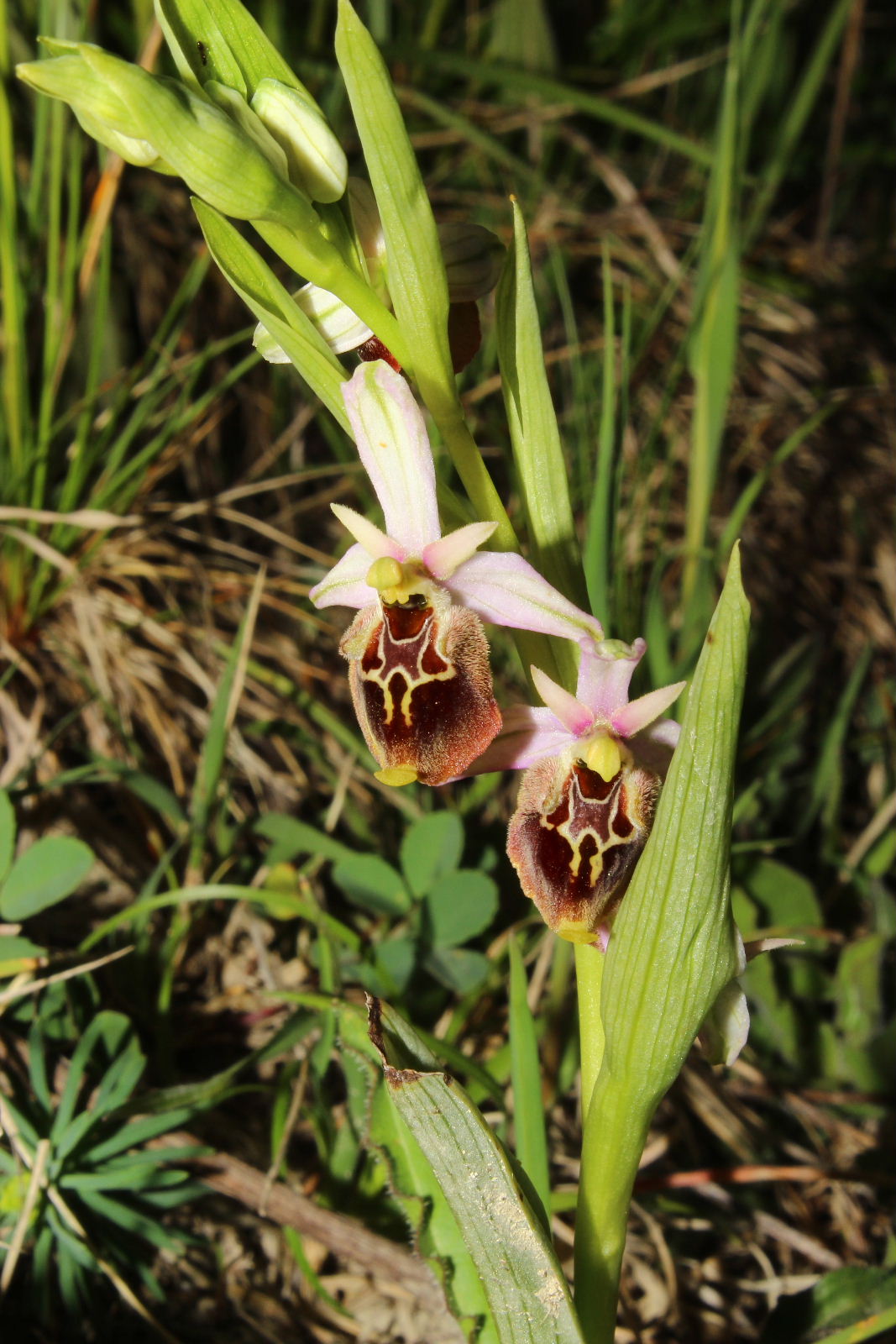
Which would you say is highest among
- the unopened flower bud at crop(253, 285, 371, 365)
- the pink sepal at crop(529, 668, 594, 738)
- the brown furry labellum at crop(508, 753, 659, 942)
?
the unopened flower bud at crop(253, 285, 371, 365)

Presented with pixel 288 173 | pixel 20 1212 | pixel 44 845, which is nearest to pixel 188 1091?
pixel 20 1212

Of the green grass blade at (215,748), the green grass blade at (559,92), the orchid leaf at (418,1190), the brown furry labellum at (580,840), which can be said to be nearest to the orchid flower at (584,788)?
the brown furry labellum at (580,840)

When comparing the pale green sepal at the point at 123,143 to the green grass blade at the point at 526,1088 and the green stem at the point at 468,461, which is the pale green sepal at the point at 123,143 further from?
the green grass blade at the point at 526,1088

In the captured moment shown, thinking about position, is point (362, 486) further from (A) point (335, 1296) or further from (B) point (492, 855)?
(A) point (335, 1296)

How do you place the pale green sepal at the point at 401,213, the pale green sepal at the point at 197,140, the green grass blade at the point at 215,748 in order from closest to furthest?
the pale green sepal at the point at 197,140
the pale green sepal at the point at 401,213
the green grass blade at the point at 215,748

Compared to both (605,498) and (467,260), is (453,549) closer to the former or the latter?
(467,260)

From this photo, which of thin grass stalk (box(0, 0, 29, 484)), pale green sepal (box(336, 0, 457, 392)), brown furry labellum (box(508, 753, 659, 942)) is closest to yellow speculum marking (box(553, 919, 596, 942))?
brown furry labellum (box(508, 753, 659, 942))

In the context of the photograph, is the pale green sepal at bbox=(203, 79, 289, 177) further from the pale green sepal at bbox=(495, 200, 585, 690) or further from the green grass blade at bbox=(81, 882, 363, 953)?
the green grass blade at bbox=(81, 882, 363, 953)
